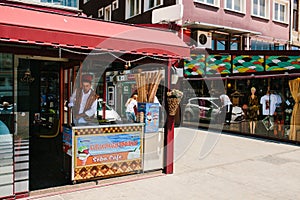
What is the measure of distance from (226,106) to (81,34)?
9.20 m

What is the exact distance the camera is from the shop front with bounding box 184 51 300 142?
10.4m

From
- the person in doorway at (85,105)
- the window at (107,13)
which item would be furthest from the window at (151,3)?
the person in doorway at (85,105)

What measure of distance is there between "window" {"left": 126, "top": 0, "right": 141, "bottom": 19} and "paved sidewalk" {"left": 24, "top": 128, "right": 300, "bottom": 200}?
36.2 ft

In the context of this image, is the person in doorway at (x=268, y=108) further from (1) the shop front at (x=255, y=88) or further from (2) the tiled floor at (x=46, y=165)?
(2) the tiled floor at (x=46, y=165)

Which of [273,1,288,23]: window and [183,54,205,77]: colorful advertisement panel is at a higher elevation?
[273,1,288,23]: window

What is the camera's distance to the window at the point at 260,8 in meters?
18.1

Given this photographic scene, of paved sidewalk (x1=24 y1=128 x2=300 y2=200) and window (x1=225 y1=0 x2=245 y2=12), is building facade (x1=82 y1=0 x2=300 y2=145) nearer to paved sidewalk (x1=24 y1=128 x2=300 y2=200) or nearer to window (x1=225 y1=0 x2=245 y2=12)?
window (x1=225 y1=0 x2=245 y2=12)

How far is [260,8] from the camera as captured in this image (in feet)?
60.6

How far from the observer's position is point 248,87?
38.8 feet

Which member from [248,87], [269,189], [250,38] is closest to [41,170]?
[269,189]

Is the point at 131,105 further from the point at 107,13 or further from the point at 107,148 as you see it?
the point at 107,13

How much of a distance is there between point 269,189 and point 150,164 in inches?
91.7

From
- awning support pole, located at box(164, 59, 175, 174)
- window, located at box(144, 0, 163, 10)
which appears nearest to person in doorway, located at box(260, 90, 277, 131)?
awning support pole, located at box(164, 59, 175, 174)

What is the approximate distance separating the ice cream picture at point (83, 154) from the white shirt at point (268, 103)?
7.87m
